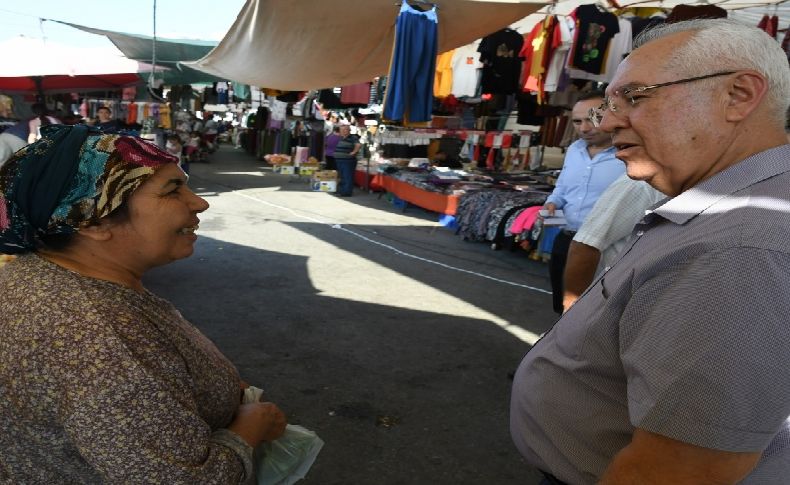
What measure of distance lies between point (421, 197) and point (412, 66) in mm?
5434

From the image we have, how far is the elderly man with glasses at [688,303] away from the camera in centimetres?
93

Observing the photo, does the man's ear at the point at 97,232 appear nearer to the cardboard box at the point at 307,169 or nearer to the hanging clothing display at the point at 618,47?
the hanging clothing display at the point at 618,47

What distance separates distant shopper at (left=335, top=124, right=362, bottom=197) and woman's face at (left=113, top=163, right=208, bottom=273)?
12.3m

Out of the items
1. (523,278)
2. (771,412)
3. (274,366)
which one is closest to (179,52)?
(523,278)

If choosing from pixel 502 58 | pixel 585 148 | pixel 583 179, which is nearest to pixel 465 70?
pixel 502 58

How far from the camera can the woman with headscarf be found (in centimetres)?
117

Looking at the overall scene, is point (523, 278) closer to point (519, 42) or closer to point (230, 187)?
point (519, 42)

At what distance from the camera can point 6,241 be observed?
133 cm

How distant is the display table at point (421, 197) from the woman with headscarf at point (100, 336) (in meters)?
8.20

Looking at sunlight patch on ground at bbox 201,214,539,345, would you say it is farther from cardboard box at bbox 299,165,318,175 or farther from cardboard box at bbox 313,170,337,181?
cardboard box at bbox 299,165,318,175

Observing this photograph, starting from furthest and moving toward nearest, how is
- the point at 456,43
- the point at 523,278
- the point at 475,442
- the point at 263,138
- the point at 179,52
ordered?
the point at 263,138 < the point at 179,52 < the point at 523,278 < the point at 456,43 < the point at 475,442

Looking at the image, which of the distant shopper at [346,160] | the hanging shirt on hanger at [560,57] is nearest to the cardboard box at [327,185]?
the distant shopper at [346,160]

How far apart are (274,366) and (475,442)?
161cm

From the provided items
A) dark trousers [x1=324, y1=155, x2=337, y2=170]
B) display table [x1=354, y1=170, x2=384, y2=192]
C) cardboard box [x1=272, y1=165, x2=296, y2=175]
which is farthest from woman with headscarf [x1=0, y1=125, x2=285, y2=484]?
cardboard box [x1=272, y1=165, x2=296, y2=175]
